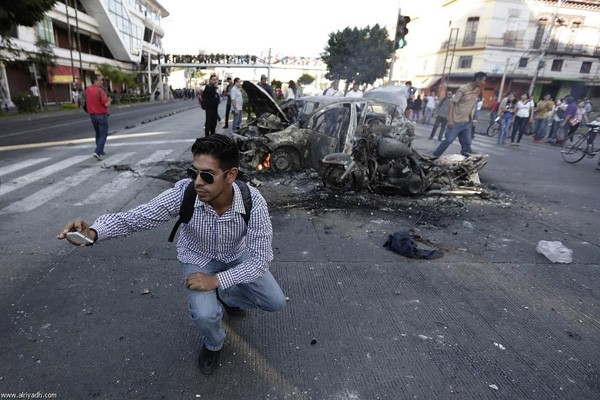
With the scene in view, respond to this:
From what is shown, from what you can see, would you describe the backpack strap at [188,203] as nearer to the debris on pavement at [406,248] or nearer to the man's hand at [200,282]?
the man's hand at [200,282]

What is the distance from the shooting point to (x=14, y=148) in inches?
380

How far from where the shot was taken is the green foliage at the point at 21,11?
41.3 ft

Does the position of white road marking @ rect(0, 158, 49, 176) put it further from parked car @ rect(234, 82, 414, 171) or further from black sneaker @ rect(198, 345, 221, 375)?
black sneaker @ rect(198, 345, 221, 375)

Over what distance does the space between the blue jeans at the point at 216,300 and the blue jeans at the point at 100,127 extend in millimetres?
7306

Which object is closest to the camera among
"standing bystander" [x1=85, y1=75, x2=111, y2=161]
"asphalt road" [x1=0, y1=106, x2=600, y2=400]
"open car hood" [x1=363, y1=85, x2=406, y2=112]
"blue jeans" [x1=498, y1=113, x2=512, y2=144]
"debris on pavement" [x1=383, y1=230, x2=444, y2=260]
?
"asphalt road" [x1=0, y1=106, x2=600, y2=400]

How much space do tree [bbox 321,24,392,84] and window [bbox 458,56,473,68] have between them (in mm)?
8167

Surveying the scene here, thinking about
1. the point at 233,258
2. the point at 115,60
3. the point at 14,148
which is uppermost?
the point at 115,60

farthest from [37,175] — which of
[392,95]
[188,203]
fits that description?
[392,95]

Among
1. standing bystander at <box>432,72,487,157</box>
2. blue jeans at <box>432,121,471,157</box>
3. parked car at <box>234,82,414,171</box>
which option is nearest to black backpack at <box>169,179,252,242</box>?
parked car at <box>234,82,414,171</box>

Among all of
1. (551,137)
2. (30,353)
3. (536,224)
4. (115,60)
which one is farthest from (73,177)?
(115,60)

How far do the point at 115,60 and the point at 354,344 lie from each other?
5563cm

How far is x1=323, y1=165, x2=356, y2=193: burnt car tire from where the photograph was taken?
6.30 metres

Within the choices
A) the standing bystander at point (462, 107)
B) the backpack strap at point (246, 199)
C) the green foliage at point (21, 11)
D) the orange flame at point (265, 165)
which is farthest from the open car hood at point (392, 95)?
the green foliage at point (21, 11)

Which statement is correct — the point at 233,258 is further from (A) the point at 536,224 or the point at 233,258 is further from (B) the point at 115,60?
(B) the point at 115,60
